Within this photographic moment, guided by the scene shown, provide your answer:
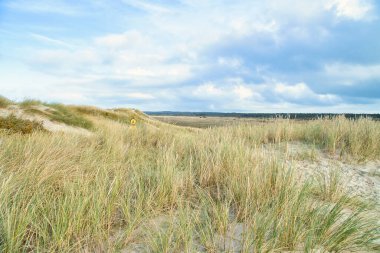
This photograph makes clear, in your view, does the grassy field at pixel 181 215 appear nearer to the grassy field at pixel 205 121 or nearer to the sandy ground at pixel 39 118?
the grassy field at pixel 205 121

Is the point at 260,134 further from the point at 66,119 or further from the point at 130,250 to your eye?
the point at 66,119

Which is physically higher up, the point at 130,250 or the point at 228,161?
→ the point at 228,161

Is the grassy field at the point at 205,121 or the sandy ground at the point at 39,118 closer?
the grassy field at the point at 205,121

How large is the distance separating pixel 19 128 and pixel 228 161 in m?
9.33

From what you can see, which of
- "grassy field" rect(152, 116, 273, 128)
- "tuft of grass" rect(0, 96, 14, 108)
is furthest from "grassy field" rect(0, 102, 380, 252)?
"tuft of grass" rect(0, 96, 14, 108)

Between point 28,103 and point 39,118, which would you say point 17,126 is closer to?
point 39,118

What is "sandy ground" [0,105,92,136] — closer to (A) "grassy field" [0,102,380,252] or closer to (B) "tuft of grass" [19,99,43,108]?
(B) "tuft of grass" [19,99,43,108]

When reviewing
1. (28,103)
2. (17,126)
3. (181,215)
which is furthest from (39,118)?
(181,215)

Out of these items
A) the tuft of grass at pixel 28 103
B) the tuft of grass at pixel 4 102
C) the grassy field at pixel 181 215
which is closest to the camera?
the grassy field at pixel 181 215

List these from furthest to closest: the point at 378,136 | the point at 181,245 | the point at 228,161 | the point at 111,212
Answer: the point at 378,136, the point at 228,161, the point at 111,212, the point at 181,245

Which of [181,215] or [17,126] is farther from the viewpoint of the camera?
[17,126]

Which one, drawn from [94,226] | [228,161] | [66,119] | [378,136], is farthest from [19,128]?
[378,136]

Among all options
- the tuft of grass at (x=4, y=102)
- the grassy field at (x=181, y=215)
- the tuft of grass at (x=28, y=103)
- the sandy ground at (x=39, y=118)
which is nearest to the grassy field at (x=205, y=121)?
the sandy ground at (x=39, y=118)

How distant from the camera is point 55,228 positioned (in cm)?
294
